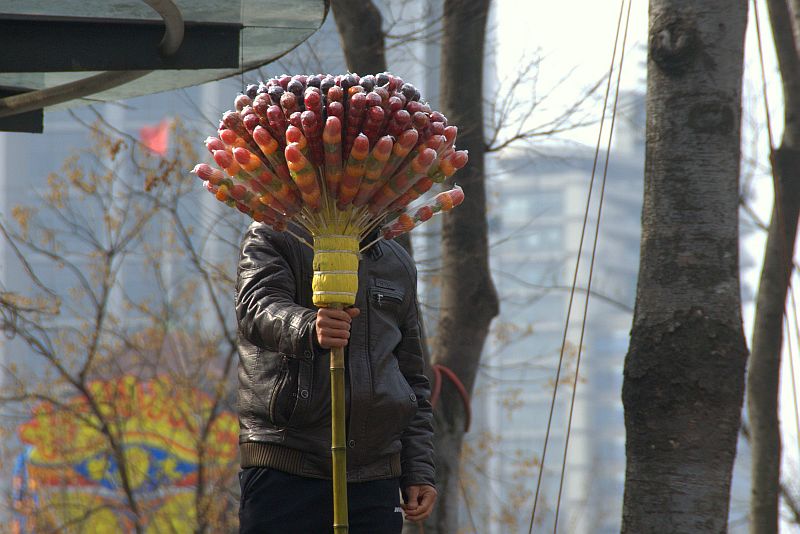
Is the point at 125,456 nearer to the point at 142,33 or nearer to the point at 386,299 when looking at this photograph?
the point at 142,33

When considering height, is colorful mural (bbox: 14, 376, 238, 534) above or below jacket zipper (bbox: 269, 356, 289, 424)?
below


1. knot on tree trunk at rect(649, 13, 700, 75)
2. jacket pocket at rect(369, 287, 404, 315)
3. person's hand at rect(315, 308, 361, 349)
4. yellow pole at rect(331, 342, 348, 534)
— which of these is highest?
knot on tree trunk at rect(649, 13, 700, 75)

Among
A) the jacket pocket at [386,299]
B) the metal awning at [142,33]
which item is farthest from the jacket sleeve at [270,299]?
the metal awning at [142,33]

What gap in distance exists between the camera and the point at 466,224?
7477mm

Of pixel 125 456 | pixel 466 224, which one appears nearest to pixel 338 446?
pixel 466 224

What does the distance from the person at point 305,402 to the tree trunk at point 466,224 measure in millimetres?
3887

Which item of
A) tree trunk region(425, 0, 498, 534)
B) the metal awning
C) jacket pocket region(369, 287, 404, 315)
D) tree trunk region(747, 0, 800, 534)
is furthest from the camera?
tree trunk region(747, 0, 800, 534)

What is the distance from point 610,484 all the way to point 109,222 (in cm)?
7979

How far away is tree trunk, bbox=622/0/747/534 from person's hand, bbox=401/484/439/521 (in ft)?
3.23

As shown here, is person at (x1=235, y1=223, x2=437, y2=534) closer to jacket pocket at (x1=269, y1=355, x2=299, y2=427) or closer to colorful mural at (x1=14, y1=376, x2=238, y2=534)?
jacket pocket at (x1=269, y1=355, x2=299, y2=427)

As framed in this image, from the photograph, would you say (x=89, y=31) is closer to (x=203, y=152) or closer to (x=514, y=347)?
(x=203, y=152)

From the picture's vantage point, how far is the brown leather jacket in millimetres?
3201

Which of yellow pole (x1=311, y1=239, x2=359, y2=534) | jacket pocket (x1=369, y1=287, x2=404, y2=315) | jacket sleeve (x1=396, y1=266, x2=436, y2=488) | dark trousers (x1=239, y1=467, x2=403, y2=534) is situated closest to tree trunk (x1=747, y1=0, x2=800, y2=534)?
jacket sleeve (x1=396, y1=266, x2=436, y2=488)

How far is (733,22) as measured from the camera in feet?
14.3
